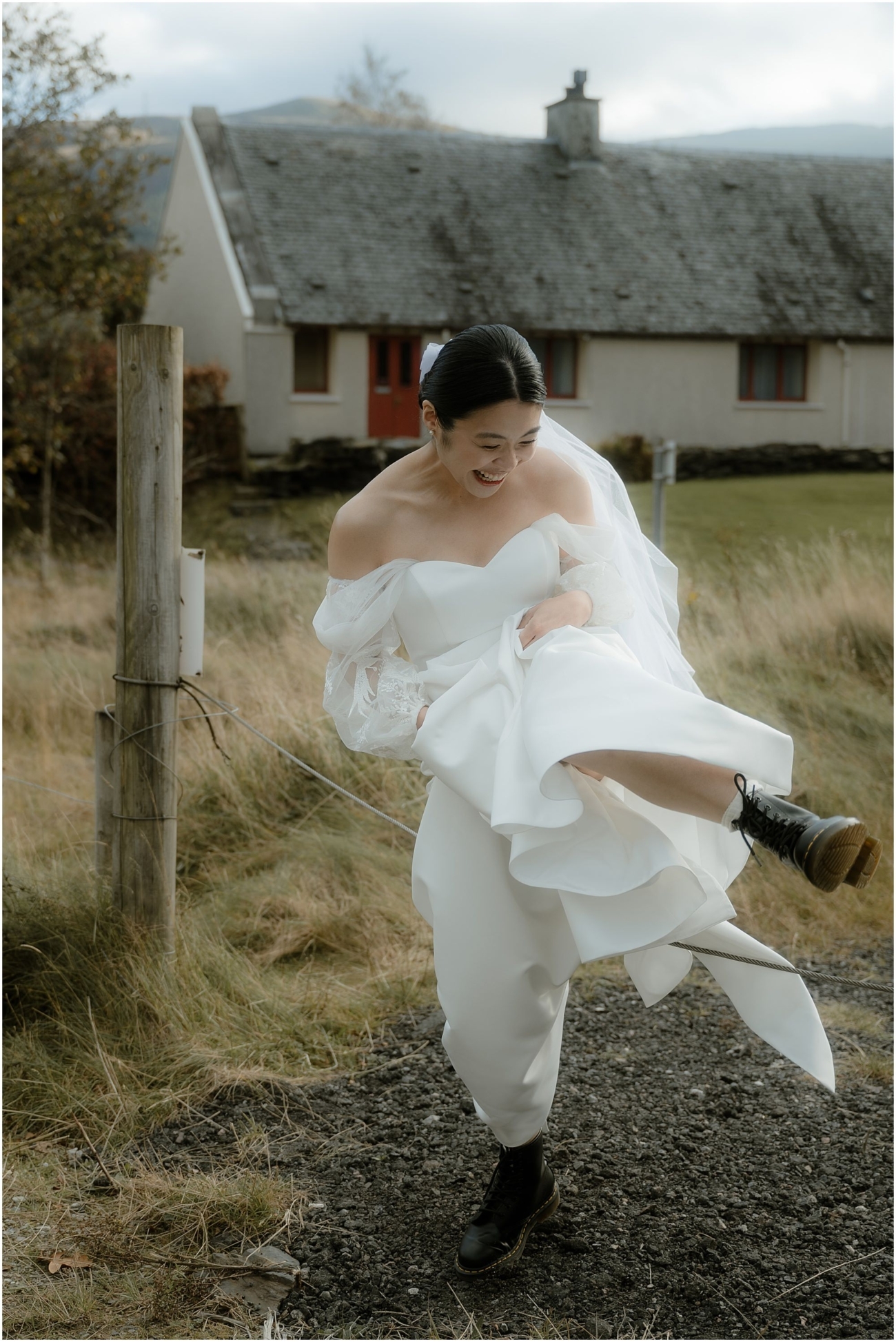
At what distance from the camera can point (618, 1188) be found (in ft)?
10.6

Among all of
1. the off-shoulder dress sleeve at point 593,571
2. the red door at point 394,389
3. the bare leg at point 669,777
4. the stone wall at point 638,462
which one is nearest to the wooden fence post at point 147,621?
the off-shoulder dress sleeve at point 593,571

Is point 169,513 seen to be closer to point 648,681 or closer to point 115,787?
point 115,787

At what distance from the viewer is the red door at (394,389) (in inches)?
884

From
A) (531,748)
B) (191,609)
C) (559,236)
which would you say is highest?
(559,236)

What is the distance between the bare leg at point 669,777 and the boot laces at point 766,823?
0.10 ft

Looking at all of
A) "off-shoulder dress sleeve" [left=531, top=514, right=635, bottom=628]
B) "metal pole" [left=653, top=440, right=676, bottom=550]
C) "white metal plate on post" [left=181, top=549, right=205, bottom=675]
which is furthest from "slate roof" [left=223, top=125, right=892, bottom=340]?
"off-shoulder dress sleeve" [left=531, top=514, right=635, bottom=628]

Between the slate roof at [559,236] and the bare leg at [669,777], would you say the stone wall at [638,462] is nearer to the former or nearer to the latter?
the slate roof at [559,236]

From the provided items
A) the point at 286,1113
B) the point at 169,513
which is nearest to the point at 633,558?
the point at 169,513

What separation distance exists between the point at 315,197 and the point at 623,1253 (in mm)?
22060

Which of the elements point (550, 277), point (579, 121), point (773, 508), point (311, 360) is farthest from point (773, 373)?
point (311, 360)

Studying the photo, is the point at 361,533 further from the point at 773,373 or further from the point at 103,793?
the point at 773,373

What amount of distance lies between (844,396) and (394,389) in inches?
373

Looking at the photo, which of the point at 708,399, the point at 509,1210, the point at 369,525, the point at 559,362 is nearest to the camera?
the point at 509,1210

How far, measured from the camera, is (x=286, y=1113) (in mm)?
3557
